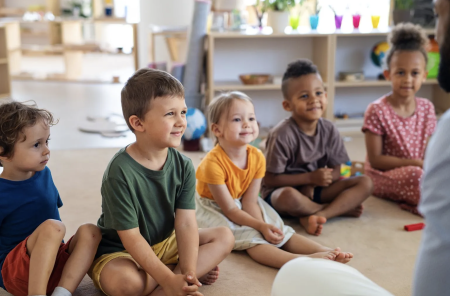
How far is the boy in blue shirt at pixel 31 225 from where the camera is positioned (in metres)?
1.30

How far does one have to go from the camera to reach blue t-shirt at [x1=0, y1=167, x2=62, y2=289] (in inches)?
53.2

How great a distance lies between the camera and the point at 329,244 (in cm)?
179

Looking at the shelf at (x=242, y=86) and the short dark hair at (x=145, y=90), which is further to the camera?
the shelf at (x=242, y=86)

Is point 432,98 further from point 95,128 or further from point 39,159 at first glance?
point 39,159

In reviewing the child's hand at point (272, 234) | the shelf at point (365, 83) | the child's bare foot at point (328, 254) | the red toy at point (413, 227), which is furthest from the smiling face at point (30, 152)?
the shelf at point (365, 83)

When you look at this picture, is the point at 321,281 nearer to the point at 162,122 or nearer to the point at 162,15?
the point at 162,122

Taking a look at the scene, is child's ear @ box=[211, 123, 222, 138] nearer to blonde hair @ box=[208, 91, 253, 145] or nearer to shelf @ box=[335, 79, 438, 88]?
→ blonde hair @ box=[208, 91, 253, 145]

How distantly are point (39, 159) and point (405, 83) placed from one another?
1465 millimetres

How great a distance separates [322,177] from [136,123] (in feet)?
2.61

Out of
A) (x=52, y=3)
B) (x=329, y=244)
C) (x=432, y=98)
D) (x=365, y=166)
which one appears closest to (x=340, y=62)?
(x=432, y=98)

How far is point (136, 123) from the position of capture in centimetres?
134

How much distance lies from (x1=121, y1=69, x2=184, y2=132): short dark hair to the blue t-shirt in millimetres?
299

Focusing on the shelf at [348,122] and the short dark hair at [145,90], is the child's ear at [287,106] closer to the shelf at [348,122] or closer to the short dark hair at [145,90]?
the short dark hair at [145,90]

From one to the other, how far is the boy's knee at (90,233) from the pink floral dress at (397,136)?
1.26 metres
